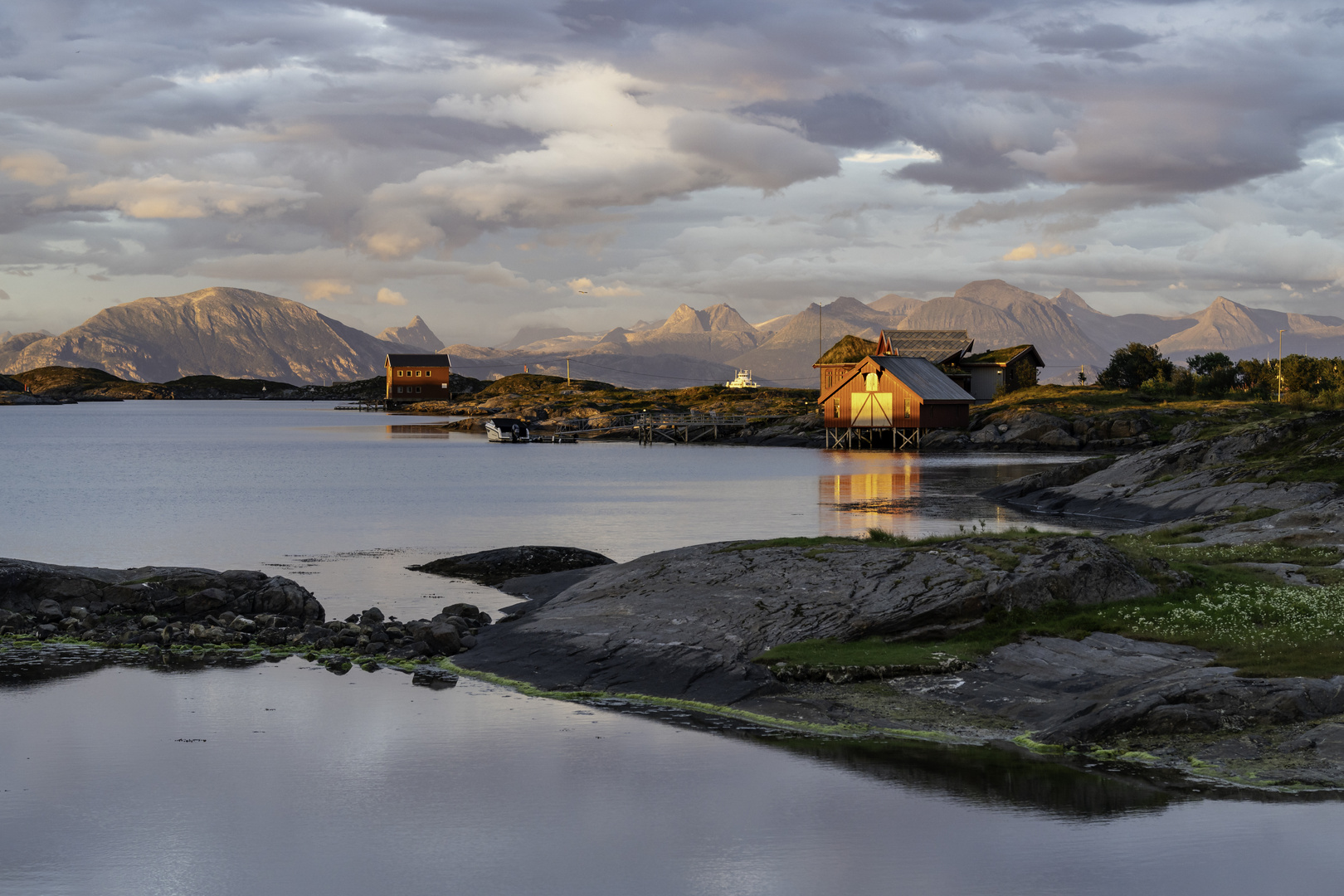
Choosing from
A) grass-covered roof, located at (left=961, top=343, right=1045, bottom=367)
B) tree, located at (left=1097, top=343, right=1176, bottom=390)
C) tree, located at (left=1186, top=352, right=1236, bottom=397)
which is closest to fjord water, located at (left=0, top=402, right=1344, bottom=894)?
grass-covered roof, located at (left=961, top=343, right=1045, bottom=367)

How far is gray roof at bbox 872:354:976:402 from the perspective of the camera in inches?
4461

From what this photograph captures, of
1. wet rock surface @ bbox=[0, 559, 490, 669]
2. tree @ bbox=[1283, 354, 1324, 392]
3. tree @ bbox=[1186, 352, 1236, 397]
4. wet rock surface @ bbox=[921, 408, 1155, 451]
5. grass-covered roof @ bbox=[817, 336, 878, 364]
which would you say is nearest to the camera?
wet rock surface @ bbox=[0, 559, 490, 669]

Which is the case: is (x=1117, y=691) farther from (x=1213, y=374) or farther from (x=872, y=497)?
(x=1213, y=374)

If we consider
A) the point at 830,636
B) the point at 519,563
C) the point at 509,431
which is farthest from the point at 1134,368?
the point at 830,636

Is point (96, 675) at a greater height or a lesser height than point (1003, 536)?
lesser

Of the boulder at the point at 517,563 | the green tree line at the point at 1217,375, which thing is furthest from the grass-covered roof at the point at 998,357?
the boulder at the point at 517,563

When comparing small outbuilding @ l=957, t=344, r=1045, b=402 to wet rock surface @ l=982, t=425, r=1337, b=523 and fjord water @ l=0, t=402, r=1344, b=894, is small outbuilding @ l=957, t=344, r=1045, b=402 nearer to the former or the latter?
wet rock surface @ l=982, t=425, r=1337, b=523

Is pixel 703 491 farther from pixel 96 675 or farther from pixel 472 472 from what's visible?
pixel 96 675

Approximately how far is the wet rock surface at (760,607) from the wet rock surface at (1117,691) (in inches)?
72.9

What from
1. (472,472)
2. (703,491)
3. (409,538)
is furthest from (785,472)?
(409,538)

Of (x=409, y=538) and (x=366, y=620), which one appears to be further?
(x=409, y=538)

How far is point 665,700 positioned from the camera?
19.4 metres

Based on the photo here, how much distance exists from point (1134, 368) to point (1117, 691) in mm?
125273

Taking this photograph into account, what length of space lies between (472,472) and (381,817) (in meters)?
78.0
